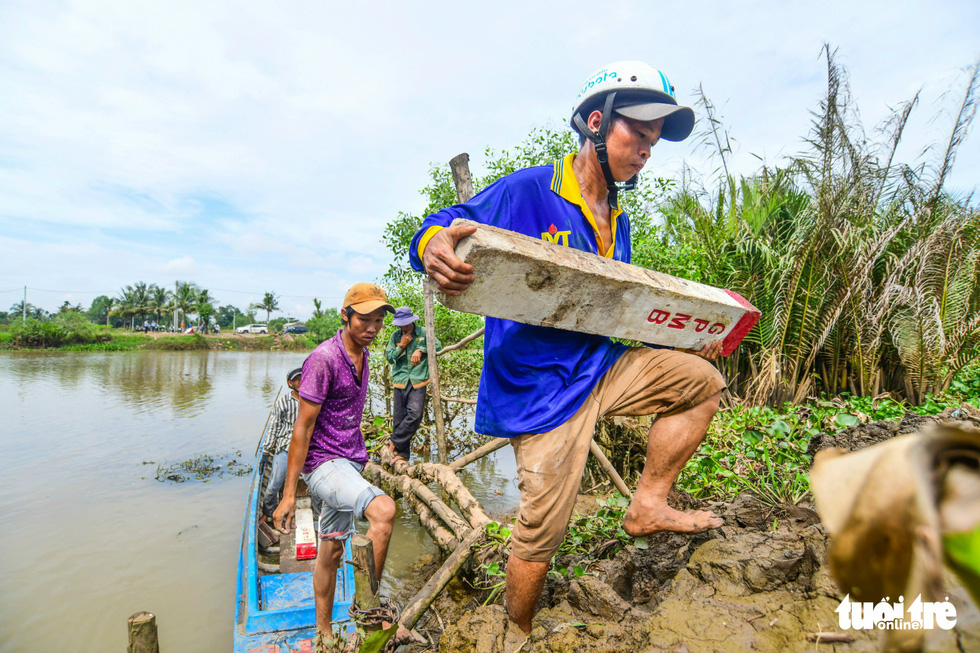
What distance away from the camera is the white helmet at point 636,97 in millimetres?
2367

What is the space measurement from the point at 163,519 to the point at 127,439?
20.6 feet

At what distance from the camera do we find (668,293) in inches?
91.7

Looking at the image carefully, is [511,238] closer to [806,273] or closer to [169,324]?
[806,273]

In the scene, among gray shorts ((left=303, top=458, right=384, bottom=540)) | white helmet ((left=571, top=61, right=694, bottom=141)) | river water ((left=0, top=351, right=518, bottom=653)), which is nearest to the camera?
white helmet ((left=571, top=61, right=694, bottom=141))

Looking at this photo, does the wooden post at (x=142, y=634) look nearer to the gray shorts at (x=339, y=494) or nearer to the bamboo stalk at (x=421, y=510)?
the gray shorts at (x=339, y=494)

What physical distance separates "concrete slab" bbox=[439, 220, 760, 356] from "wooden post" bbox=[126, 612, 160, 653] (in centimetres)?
184

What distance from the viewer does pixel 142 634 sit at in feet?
7.46

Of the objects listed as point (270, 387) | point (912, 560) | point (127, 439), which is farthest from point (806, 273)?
point (270, 387)

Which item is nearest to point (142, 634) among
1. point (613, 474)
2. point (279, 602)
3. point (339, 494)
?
point (339, 494)

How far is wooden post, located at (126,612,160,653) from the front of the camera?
226 cm

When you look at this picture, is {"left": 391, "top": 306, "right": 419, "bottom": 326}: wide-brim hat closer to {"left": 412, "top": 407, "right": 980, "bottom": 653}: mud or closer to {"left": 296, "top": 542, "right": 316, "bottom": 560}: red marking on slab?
{"left": 296, "top": 542, "right": 316, "bottom": 560}: red marking on slab

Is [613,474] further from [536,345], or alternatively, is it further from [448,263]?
[448,263]

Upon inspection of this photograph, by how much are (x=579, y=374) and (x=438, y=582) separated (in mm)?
1892

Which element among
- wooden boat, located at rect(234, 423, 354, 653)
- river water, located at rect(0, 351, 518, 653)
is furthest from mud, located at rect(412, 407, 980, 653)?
river water, located at rect(0, 351, 518, 653)
